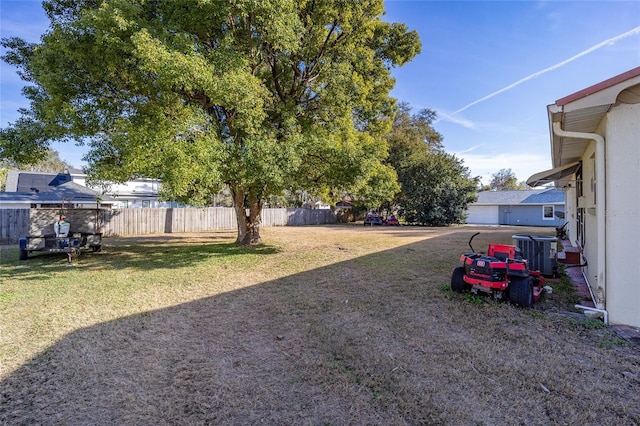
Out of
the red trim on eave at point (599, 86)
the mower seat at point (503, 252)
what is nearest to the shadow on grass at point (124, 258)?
the mower seat at point (503, 252)

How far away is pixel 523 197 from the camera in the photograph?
32.3 meters

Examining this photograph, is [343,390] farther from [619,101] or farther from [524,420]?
[619,101]

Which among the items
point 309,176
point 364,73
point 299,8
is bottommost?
point 309,176

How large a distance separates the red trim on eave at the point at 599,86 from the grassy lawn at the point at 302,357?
10.0 feet

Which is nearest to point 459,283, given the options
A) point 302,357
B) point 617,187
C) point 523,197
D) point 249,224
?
point 617,187

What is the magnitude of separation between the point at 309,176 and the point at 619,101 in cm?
818

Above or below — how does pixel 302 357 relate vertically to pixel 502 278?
below

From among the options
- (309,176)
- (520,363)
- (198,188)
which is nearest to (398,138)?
(309,176)

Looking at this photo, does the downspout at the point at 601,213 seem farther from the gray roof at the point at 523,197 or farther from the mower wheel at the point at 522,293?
the gray roof at the point at 523,197

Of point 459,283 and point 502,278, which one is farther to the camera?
point 459,283

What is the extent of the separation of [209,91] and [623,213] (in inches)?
325

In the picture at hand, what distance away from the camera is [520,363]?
10.9ft

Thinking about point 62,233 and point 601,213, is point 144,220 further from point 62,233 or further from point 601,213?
point 601,213

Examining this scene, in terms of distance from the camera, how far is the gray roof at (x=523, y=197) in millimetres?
30656
